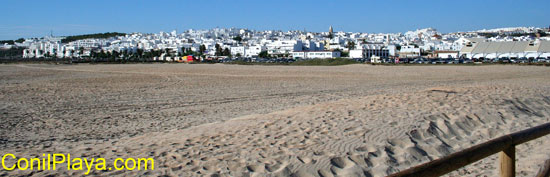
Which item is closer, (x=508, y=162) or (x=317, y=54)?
(x=508, y=162)

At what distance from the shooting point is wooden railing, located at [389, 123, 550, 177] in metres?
2.29

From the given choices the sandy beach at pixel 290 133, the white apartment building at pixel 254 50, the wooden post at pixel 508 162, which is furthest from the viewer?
the white apartment building at pixel 254 50

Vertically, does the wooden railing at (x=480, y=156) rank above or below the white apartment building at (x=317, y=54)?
below

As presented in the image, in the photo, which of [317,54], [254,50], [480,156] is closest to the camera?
[480,156]

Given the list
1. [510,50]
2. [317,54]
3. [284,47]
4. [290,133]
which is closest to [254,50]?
[284,47]

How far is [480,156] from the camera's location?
2.54 meters

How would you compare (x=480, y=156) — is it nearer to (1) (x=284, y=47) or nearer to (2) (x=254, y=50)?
(2) (x=254, y=50)

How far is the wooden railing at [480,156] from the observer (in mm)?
2293

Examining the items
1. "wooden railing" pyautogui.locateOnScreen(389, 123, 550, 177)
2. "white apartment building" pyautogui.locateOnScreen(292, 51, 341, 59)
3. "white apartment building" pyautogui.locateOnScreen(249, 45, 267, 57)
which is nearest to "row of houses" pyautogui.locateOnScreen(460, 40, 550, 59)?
"white apartment building" pyautogui.locateOnScreen(292, 51, 341, 59)

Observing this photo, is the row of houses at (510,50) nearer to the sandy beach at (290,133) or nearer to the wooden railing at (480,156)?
the sandy beach at (290,133)

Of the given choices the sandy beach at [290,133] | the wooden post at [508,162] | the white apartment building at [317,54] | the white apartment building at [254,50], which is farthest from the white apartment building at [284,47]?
the wooden post at [508,162]

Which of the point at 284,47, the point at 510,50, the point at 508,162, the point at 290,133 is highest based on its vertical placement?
the point at 284,47

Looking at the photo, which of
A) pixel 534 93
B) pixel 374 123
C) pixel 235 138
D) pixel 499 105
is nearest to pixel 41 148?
pixel 235 138

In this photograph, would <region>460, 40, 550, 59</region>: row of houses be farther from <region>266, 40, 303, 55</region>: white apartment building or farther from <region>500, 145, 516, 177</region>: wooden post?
<region>500, 145, 516, 177</region>: wooden post
